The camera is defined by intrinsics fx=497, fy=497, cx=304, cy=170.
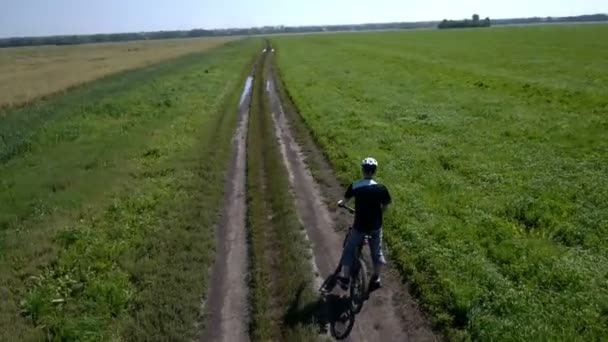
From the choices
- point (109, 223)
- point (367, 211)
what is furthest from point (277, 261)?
point (109, 223)

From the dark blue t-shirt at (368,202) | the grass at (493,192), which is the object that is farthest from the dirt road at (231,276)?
the grass at (493,192)

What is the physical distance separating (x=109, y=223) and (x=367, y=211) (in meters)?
7.60

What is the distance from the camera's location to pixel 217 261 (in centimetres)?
1045

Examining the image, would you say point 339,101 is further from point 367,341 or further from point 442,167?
point 367,341

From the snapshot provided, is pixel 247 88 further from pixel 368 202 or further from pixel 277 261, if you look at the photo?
pixel 368 202

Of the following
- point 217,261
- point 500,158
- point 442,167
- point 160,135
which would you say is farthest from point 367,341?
point 160,135

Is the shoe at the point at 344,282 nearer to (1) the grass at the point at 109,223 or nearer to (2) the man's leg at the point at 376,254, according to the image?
(2) the man's leg at the point at 376,254

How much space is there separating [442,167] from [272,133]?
863 centimetres

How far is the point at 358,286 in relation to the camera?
839 centimetres

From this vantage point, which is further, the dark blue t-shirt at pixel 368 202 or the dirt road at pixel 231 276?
the dirt road at pixel 231 276

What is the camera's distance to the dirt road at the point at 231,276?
812 cm

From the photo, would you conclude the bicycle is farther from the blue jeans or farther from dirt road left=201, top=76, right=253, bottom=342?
dirt road left=201, top=76, right=253, bottom=342

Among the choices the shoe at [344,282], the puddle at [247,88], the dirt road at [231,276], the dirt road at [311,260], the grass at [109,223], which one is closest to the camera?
the dirt road at [311,260]

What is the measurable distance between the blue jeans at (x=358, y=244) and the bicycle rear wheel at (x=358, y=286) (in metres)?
0.20
